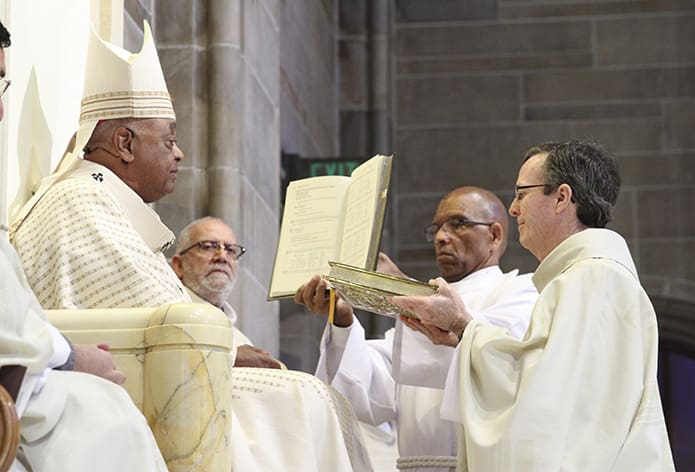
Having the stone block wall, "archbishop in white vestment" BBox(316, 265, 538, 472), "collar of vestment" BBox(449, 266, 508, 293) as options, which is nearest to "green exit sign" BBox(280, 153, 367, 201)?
the stone block wall

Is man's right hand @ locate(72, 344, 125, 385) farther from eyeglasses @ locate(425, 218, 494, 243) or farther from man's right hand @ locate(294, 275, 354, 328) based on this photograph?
eyeglasses @ locate(425, 218, 494, 243)

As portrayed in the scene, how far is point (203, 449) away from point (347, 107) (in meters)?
9.21

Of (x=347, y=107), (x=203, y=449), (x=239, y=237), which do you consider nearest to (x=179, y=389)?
(x=203, y=449)

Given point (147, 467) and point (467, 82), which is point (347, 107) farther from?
point (147, 467)

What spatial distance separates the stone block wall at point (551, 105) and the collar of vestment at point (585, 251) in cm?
782

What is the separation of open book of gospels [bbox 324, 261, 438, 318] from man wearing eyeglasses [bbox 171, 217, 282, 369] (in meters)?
2.36

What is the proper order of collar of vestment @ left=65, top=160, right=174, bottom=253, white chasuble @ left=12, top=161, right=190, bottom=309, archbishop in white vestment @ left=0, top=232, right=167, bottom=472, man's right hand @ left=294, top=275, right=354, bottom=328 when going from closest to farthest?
archbishop in white vestment @ left=0, top=232, right=167, bottom=472 → white chasuble @ left=12, top=161, right=190, bottom=309 → collar of vestment @ left=65, top=160, right=174, bottom=253 → man's right hand @ left=294, top=275, right=354, bottom=328

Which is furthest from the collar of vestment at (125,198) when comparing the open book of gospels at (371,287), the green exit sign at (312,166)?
the green exit sign at (312,166)

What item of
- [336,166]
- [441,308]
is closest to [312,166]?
[336,166]

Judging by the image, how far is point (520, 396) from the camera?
188 inches

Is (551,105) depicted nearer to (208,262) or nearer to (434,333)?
(208,262)

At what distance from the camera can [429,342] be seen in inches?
224

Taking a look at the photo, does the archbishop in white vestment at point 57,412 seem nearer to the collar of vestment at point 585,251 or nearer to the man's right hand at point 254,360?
the man's right hand at point 254,360

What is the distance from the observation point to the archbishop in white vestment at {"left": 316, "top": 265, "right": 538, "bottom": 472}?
19.9 feet
